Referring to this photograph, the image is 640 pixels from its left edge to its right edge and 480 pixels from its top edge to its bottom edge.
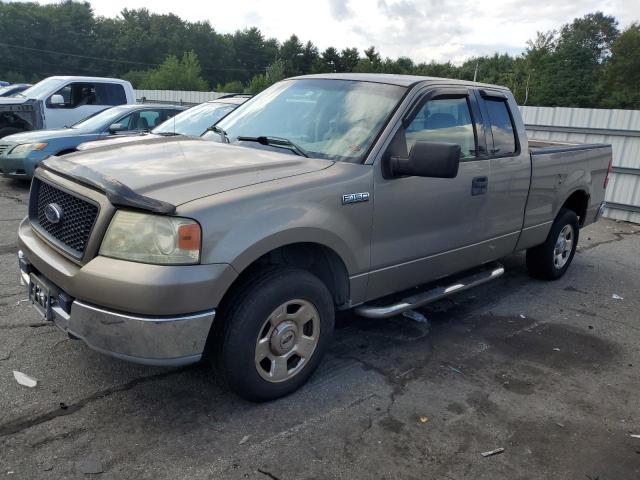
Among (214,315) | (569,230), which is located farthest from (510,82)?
(214,315)

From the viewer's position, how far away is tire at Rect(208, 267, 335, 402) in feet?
9.56

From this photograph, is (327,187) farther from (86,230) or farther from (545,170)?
(545,170)

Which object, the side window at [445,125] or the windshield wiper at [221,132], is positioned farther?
the windshield wiper at [221,132]

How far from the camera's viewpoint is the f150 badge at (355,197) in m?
3.29

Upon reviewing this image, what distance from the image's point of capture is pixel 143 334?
8.67ft

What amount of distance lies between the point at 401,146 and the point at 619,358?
2.47 metres

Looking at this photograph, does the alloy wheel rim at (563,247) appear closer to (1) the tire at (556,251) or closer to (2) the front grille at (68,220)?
(1) the tire at (556,251)

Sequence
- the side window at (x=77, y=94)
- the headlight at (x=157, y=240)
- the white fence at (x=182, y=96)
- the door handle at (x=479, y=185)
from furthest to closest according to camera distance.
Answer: the white fence at (x=182, y=96) → the side window at (x=77, y=94) → the door handle at (x=479, y=185) → the headlight at (x=157, y=240)

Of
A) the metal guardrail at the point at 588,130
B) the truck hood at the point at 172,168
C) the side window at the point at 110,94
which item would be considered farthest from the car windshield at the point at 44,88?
the metal guardrail at the point at 588,130

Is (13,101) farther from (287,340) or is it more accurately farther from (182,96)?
(182,96)

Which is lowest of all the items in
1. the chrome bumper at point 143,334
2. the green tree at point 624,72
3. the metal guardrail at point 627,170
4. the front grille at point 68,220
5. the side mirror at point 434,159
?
the metal guardrail at point 627,170

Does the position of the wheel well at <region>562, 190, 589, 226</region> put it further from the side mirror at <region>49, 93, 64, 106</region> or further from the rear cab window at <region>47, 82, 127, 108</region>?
the rear cab window at <region>47, 82, 127, 108</region>

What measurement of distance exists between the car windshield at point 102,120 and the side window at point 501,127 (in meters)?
7.13

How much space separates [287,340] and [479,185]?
6.81 ft
